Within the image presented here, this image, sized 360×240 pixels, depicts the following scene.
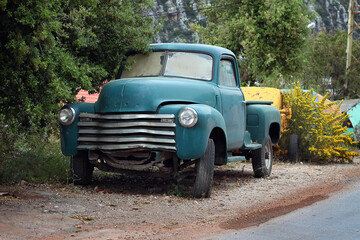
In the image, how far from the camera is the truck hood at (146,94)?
349 inches

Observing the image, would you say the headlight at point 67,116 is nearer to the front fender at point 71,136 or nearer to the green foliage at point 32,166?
the front fender at point 71,136

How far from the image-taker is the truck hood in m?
8.87

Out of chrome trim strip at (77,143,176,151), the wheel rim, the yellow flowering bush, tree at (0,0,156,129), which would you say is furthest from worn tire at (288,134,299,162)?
chrome trim strip at (77,143,176,151)

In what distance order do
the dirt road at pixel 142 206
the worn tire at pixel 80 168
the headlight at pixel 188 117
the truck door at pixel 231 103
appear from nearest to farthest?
the dirt road at pixel 142 206
the headlight at pixel 188 117
the worn tire at pixel 80 168
the truck door at pixel 231 103

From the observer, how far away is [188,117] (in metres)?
8.51

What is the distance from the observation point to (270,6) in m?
30.5

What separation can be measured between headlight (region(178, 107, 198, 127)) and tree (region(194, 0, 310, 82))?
22062 mm

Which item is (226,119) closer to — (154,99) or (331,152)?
(154,99)

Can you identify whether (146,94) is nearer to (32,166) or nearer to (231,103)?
(231,103)

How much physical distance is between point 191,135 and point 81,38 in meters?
3.02

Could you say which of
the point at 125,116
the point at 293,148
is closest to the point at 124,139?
the point at 125,116

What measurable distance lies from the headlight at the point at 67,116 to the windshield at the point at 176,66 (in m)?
1.44

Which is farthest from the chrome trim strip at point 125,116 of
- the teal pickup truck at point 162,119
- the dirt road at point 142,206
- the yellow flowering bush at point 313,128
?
the yellow flowering bush at point 313,128

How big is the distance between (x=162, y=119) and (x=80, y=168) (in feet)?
5.89
